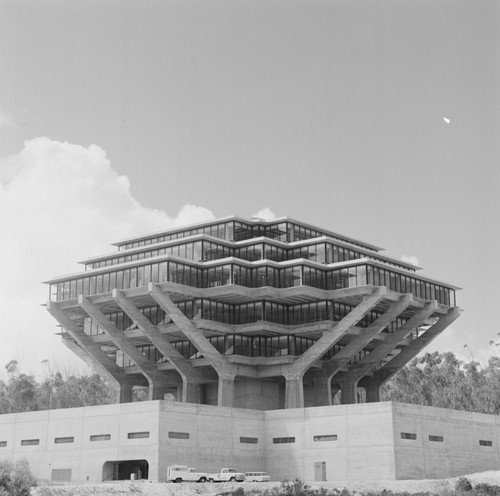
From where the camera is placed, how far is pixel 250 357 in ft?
331

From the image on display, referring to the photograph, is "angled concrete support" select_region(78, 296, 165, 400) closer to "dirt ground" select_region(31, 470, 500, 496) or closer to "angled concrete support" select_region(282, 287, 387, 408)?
"angled concrete support" select_region(282, 287, 387, 408)

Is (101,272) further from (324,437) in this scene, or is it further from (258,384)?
(324,437)

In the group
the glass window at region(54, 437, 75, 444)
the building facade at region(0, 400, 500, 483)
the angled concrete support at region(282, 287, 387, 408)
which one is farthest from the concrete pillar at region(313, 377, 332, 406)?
the glass window at region(54, 437, 75, 444)

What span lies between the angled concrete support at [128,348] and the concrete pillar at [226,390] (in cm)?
990

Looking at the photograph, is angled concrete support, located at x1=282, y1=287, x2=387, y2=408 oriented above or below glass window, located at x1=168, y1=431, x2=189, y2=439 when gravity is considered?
above

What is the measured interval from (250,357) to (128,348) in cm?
1415

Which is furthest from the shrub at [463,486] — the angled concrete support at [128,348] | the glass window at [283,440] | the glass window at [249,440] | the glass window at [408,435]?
the angled concrete support at [128,348]

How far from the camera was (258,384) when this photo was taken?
10456 centimetres

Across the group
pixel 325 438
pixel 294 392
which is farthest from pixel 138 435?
pixel 294 392

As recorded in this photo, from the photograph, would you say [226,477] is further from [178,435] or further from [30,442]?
[30,442]

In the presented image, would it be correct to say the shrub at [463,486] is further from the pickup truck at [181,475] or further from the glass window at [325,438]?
the pickup truck at [181,475]

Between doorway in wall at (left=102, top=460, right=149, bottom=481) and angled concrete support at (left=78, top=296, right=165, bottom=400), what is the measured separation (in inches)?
718

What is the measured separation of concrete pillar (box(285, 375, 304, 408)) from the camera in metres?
98.3

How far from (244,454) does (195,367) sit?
1568 centimetres
